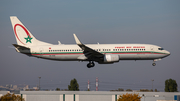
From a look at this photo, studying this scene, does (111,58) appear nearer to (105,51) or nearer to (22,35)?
(105,51)

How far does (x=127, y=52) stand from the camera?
6019 cm

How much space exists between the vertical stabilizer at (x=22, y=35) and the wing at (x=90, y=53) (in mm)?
11130

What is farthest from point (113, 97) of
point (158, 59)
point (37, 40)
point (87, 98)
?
point (37, 40)

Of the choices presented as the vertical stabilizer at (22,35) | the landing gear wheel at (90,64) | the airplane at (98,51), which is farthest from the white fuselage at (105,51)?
the vertical stabilizer at (22,35)

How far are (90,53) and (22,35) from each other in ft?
55.6

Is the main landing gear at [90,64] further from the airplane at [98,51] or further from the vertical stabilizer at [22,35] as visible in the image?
the vertical stabilizer at [22,35]

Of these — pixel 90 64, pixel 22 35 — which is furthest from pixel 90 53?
pixel 22 35

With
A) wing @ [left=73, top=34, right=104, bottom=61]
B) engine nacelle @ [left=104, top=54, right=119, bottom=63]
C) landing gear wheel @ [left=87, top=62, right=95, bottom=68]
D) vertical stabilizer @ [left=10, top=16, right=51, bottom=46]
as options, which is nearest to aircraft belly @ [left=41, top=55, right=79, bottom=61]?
wing @ [left=73, top=34, right=104, bottom=61]

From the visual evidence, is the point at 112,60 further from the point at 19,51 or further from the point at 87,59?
the point at 19,51

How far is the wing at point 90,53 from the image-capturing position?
57269mm

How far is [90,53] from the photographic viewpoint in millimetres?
59562

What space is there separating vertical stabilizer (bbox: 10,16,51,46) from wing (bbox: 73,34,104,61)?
36.5ft

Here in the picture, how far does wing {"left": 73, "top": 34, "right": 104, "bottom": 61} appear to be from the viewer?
57269 mm

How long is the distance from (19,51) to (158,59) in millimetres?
29725
